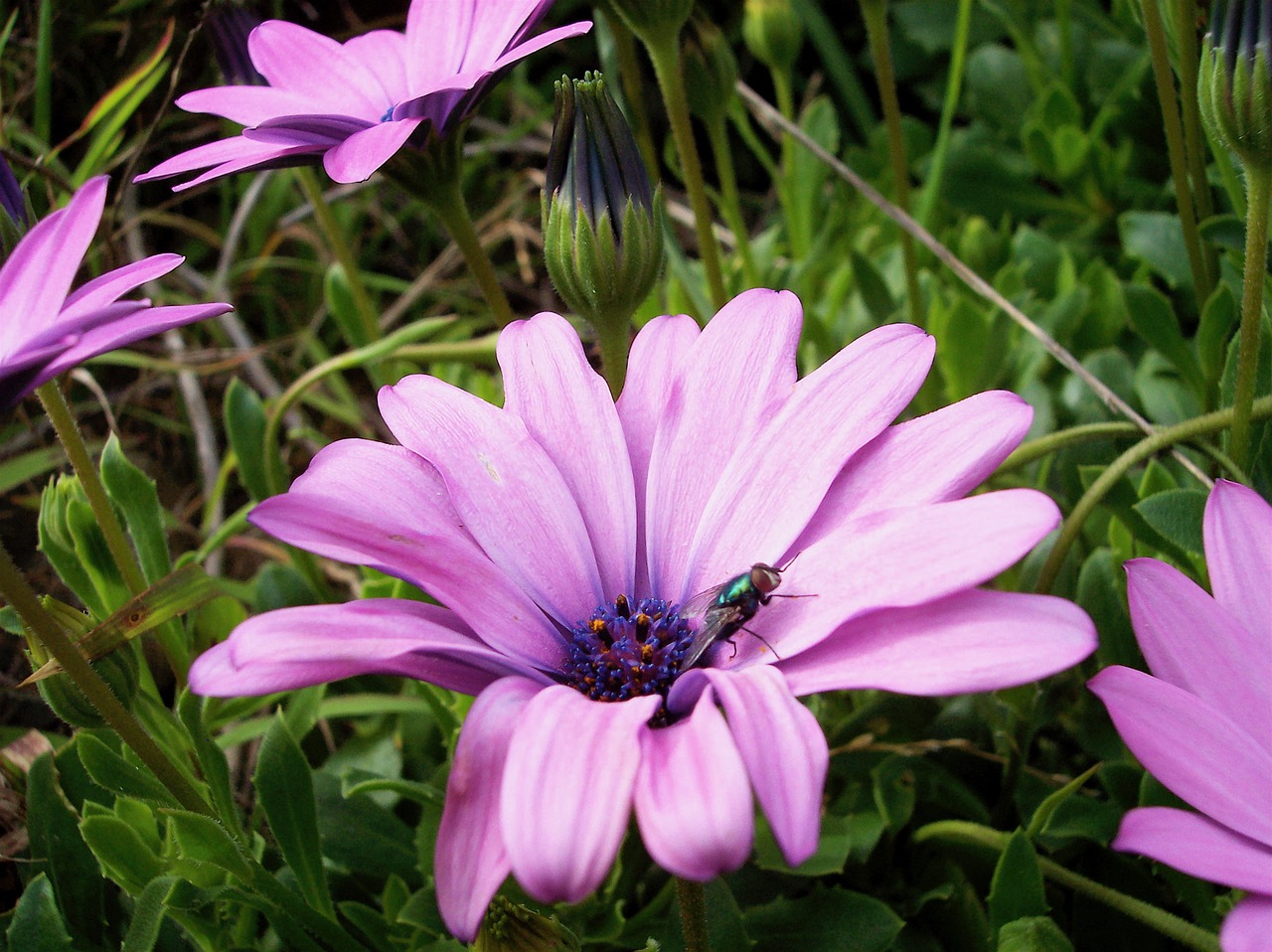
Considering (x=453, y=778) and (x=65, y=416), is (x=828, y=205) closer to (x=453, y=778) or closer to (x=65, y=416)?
(x=65, y=416)

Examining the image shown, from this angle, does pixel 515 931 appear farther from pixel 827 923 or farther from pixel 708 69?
pixel 708 69

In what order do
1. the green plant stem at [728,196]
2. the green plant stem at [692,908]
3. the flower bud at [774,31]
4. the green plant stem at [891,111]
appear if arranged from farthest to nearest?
the flower bud at [774,31] → the green plant stem at [728,196] → the green plant stem at [891,111] → the green plant stem at [692,908]

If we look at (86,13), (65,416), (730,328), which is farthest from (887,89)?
(86,13)

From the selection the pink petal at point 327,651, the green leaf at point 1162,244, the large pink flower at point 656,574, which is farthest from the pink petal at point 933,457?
the green leaf at point 1162,244

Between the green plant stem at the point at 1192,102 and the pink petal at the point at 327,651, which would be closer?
the pink petal at the point at 327,651

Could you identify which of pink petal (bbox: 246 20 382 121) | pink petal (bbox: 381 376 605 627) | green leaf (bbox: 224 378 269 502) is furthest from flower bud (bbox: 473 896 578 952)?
green leaf (bbox: 224 378 269 502)

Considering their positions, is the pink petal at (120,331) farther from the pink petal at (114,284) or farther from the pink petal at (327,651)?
the pink petal at (327,651)
